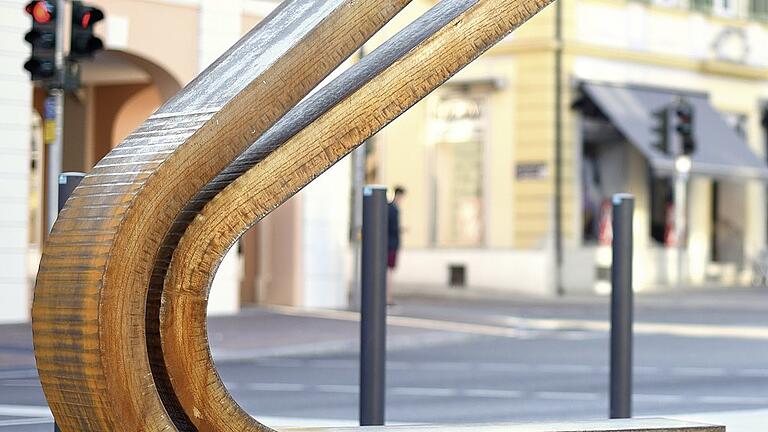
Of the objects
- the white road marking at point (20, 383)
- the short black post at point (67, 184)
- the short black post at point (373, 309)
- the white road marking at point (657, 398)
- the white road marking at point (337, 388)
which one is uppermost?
the short black post at point (67, 184)

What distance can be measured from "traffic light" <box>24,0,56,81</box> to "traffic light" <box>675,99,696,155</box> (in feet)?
47.1

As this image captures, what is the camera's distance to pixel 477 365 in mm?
16453

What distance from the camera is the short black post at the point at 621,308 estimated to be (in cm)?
764

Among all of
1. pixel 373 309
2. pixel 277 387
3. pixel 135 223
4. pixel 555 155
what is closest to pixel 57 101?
pixel 277 387

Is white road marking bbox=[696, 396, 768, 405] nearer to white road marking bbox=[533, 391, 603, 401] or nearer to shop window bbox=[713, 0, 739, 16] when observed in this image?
white road marking bbox=[533, 391, 603, 401]

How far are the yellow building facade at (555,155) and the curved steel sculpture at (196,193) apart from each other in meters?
26.7

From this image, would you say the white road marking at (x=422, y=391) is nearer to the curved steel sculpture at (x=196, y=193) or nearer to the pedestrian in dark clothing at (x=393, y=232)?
the curved steel sculpture at (x=196, y=193)

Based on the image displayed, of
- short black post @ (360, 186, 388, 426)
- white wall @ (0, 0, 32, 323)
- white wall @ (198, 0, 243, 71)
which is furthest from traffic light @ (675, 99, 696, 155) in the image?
short black post @ (360, 186, 388, 426)

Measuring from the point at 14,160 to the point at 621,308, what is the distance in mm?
14478

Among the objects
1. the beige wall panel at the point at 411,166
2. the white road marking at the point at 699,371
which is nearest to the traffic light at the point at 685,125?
the beige wall panel at the point at 411,166

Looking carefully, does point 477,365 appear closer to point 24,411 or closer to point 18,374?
point 18,374

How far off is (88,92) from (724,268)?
16015 mm

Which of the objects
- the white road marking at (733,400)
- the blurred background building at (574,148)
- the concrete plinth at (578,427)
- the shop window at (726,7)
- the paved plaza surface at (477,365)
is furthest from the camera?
the shop window at (726,7)

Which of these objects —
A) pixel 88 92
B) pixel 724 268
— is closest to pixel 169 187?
pixel 88 92
